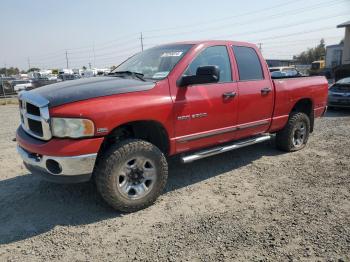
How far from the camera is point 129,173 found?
3711mm

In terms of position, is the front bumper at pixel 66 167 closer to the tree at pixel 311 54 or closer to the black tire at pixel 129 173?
the black tire at pixel 129 173

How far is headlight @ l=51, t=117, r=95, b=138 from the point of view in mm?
3242

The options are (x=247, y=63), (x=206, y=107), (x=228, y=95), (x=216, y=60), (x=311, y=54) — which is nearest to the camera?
(x=206, y=107)

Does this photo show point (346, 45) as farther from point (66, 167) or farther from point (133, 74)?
point (66, 167)

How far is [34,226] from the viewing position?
11.5ft

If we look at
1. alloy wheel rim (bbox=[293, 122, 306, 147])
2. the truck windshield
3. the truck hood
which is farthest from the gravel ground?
the truck windshield

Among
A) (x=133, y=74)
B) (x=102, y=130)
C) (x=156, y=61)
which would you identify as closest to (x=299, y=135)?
(x=156, y=61)

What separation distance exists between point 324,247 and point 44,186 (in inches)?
141

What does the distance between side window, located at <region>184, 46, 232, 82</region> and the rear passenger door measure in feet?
0.68

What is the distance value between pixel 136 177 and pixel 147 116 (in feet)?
2.38

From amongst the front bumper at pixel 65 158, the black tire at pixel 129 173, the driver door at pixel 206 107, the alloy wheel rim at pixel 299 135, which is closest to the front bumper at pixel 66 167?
the front bumper at pixel 65 158

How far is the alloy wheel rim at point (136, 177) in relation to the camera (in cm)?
367

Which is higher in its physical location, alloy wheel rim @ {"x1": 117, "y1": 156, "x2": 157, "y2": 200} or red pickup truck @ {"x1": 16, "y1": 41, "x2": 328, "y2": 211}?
red pickup truck @ {"x1": 16, "y1": 41, "x2": 328, "y2": 211}

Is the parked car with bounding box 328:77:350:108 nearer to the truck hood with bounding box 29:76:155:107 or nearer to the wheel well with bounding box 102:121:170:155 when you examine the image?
the wheel well with bounding box 102:121:170:155
